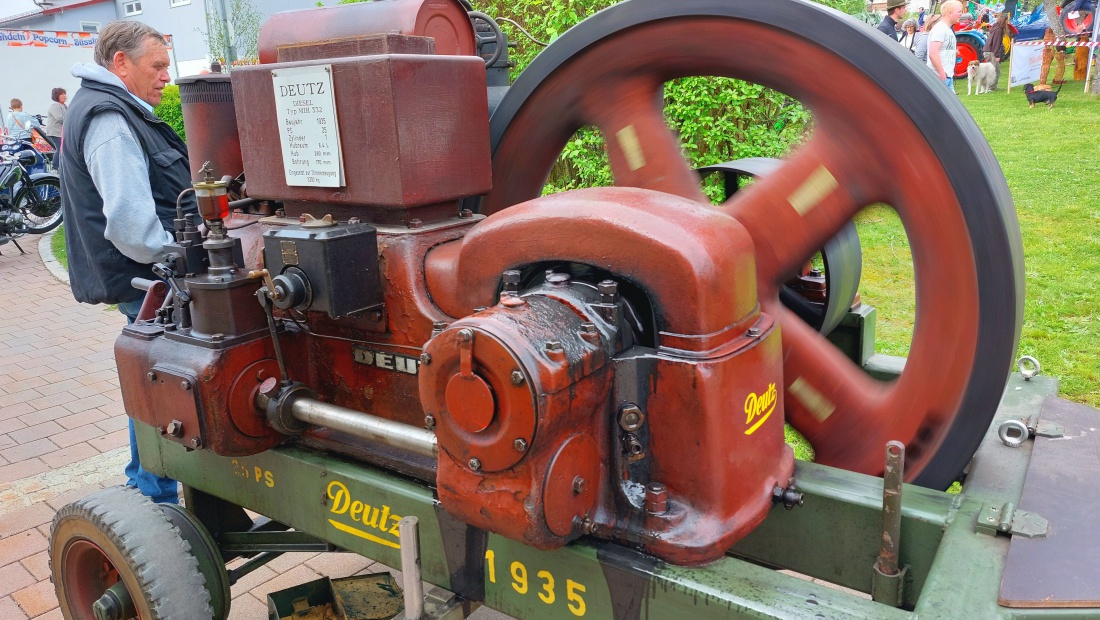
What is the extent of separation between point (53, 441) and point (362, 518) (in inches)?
122

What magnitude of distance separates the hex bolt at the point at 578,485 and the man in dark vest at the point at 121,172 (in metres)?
1.68

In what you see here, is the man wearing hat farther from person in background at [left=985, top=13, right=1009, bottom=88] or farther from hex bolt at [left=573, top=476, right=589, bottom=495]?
person in background at [left=985, top=13, right=1009, bottom=88]

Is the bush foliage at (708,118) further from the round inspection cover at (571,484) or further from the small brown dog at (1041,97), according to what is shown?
the small brown dog at (1041,97)

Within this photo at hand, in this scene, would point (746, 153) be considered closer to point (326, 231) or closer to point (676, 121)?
point (676, 121)

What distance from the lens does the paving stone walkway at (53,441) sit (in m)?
2.96

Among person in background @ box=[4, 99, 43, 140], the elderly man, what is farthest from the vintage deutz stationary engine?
person in background @ box=[4, 99, 43, 140]

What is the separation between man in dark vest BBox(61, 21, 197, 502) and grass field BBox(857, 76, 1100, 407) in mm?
2146

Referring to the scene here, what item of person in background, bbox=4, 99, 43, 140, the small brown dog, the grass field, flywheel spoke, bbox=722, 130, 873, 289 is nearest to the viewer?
flywheel spoke, bbox=722, 130, 873, 289

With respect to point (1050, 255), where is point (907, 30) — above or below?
above

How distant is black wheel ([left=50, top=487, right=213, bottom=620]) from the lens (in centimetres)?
199

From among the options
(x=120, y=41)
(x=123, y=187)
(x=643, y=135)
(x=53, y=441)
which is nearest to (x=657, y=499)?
(x=643, y=135)

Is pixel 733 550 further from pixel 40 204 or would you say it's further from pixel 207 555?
pixel 40 204

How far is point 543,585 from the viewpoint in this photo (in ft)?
5.03

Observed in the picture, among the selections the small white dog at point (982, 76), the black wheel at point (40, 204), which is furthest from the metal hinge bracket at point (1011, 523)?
the small white dog at point (982, 76)
